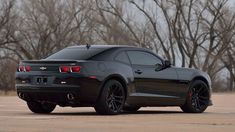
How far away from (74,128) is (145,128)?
3.23 feet

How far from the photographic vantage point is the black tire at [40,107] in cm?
1477

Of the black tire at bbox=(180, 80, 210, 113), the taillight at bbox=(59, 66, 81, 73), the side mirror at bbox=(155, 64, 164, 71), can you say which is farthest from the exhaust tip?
the black tire at bbox=(180, 80, 210, 113)

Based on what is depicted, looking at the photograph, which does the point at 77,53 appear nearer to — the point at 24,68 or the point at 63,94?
the point at 24,68

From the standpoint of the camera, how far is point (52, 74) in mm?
13719

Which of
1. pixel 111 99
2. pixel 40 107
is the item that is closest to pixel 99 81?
pixel 111 99

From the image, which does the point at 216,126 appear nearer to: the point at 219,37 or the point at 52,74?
the point at 52,74

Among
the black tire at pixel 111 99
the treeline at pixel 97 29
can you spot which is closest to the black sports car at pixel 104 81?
the black tire at pixel 111 99

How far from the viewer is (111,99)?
46.1 feet

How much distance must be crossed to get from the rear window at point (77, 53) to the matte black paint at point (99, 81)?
0.11m

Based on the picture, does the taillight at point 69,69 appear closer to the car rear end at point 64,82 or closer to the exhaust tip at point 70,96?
the car rear end at point 64,82

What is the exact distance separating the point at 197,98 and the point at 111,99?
294 cm

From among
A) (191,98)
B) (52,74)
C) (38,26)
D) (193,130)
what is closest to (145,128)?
(193,130)

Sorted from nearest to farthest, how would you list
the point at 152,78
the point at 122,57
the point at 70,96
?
1. the point at 70,96
2. the point at 122,57
3. the point at 152,78

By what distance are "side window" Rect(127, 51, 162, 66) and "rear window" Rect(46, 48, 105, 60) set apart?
31.2 inches
